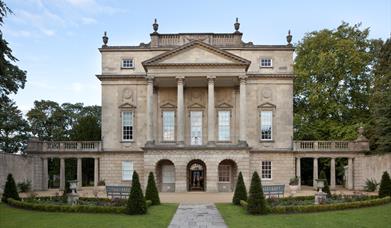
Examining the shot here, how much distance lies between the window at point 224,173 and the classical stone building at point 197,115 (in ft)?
0.31

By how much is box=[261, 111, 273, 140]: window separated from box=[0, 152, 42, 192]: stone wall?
2171 cm

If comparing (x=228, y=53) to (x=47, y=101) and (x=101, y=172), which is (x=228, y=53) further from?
(x=47, y=101)

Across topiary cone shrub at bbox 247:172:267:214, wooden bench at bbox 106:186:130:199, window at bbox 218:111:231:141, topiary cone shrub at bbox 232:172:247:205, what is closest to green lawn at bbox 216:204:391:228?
topiary cone shrub at bbox 247:172:267:214

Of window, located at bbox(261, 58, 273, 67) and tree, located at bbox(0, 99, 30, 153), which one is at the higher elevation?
window, located at bbox(261, 58, 273, 67)

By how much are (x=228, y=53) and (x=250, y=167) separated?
1098 cm

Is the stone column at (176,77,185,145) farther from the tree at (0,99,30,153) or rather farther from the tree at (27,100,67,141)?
the tree at (27,100,67,141)

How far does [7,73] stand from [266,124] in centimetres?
2595

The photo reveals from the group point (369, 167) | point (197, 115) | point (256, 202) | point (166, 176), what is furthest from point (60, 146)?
point (369, 167)

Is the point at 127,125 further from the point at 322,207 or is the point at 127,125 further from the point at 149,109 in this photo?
the point at 322,207

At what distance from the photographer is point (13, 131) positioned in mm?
63656

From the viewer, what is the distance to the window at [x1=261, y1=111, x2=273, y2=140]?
45125mm

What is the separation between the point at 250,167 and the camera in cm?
4403

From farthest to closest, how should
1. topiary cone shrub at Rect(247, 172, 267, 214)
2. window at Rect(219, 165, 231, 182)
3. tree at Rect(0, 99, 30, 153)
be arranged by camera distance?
tree at Rect(0, 99, 30, 153), window at Rect(219, 165, 231, 182), topiary cone shrub at Rect(247, 172, 267, 214)


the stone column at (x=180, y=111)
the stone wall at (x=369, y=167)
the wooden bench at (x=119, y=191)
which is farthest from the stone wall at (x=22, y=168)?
the stone wall at (x=369, y=167)
